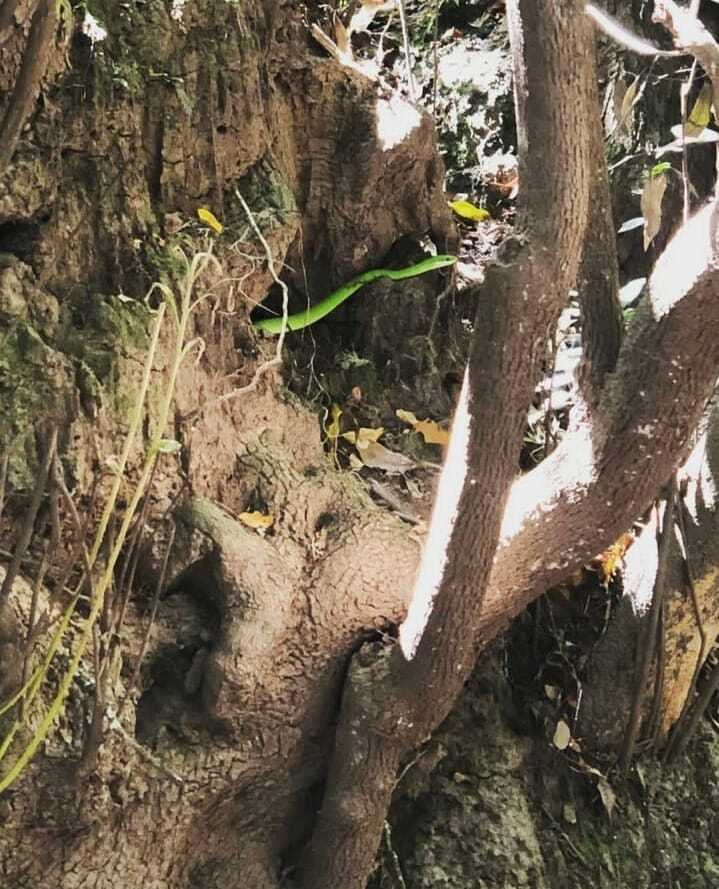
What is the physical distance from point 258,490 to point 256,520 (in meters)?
0.09

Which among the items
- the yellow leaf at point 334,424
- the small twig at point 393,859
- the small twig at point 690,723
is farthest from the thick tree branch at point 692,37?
the small twig at point 393,859

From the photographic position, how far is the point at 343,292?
106 inches

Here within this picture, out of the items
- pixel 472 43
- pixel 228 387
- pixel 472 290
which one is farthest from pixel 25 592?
pixel 472 43

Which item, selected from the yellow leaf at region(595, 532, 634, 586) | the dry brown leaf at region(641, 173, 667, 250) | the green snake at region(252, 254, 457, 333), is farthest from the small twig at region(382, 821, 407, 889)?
the dry brown leaf at region(641, 173, 667, 250)

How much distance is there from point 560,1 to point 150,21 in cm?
91

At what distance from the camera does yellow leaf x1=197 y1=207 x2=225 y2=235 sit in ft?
7.25

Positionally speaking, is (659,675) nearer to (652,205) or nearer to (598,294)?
(598,294)

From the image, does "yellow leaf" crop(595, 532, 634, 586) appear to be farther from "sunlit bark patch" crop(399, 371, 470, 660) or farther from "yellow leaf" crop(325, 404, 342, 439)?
Answer: "sunlit bark patch" crop(399, 371, 470, 660)

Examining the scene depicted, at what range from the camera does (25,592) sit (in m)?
1.69

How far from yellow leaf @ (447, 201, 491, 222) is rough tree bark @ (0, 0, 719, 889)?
117cm

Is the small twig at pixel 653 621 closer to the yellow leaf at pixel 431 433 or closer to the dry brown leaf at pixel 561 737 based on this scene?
the dry brown leaf at pixel 561 737

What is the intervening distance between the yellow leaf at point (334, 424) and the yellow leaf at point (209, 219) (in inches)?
Result: 22.1

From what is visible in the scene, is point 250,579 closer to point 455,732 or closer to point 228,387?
point 228,387

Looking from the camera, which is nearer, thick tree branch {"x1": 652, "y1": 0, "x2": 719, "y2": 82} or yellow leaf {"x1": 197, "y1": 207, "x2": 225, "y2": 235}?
thick tree branch {"x1": 652, "y1": 0, "x2": 719, "y2": 82}
